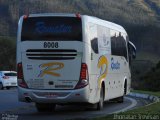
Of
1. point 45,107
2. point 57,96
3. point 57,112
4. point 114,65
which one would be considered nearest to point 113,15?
point 114,65

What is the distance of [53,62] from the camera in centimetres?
1727

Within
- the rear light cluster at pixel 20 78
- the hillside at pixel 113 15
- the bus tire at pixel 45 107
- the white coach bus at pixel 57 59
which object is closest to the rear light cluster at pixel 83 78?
the white coach bus at pixel 57 59

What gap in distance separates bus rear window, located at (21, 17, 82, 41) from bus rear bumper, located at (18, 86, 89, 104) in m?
1.73

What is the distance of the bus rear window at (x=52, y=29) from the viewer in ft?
57.1

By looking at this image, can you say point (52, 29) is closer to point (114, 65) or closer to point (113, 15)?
point (114, 65)

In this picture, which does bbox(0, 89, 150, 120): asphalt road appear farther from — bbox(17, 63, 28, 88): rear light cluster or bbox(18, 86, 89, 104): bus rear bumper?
bbox(17, 63, 28, 88): rear light cluster

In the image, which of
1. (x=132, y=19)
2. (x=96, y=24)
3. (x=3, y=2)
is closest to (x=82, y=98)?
(x=96, y=24)

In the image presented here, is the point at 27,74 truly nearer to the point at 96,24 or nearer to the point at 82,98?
the point at 82,98

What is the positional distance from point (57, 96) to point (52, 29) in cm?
225

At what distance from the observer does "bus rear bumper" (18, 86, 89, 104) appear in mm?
17094

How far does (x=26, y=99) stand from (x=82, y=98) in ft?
6.14

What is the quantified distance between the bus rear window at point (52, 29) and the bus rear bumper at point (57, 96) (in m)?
1.73

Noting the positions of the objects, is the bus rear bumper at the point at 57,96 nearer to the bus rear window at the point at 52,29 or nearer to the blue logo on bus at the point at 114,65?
the bus rear window at the point at 52,29

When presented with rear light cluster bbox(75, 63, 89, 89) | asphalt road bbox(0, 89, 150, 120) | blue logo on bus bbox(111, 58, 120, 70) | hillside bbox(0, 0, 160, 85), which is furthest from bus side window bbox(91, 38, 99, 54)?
hillside bbox(0, 0, 160, 85)
